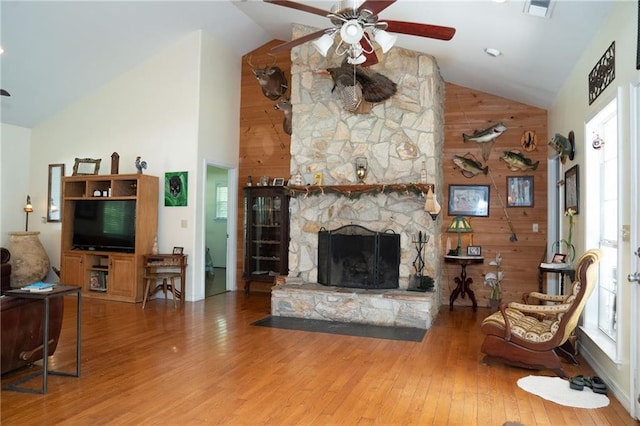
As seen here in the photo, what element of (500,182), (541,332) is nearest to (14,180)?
(500,182)

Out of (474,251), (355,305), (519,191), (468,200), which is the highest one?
(519,191)

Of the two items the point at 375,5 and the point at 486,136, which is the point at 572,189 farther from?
the point at 375,5

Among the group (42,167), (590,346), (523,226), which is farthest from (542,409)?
(42,167)

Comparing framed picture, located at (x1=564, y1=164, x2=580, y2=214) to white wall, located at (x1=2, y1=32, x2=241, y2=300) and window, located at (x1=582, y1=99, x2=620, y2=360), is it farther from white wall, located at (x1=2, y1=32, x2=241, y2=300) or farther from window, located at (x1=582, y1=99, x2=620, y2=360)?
white wall, located at (x1=2, y1=32, x2=241, y2=300)

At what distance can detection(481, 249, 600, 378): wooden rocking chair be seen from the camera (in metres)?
3.52

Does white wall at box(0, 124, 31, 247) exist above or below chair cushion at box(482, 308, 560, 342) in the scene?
above

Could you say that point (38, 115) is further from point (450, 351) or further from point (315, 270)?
point (450, 351)

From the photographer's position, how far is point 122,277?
6680 millimetres

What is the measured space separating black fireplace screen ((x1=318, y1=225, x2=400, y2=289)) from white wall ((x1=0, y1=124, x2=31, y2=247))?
536cm

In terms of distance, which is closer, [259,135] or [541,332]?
[541,332]

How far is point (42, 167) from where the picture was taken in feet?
26.1

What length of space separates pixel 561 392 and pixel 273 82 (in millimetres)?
5882

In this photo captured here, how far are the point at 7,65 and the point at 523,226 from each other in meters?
7.61

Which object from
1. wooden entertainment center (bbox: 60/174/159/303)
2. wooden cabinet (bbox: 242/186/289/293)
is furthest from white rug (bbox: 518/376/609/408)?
wooden entertainment center (bbox: 60/174/159/303)
